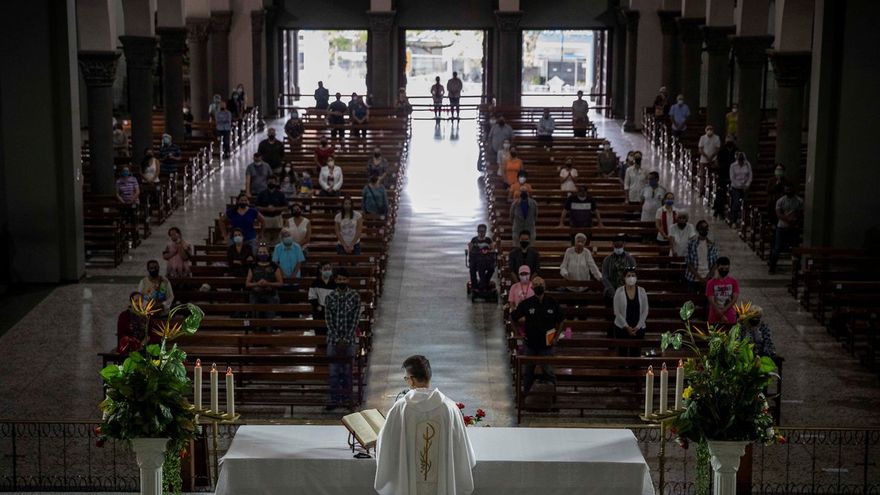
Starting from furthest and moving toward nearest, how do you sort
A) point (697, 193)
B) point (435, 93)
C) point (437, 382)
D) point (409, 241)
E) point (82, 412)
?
point (435, 93) < point (697, 193) < point (409, 241) < point (437, 382) < point (82, 412)

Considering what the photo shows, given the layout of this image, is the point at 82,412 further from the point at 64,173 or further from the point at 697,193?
the point at 697,193

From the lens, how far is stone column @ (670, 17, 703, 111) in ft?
121

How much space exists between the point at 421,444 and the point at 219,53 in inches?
1323

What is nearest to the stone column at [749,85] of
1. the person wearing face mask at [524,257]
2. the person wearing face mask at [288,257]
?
the person wearing face mask at [524,257]

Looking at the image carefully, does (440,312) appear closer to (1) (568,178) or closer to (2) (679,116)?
(1) (568,178)

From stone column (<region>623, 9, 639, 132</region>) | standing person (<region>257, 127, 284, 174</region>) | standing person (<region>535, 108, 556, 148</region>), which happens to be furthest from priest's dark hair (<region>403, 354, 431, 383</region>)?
stone column (<region>623, 9, 639, 132</region>)

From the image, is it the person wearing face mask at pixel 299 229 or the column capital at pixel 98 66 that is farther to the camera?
the column capital at pixel 98 66

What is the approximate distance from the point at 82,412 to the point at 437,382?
160 inches

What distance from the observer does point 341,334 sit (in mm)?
16188

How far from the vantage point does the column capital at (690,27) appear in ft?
120

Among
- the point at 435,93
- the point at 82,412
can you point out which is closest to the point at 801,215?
the point at 82,412

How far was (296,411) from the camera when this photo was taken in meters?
16.3

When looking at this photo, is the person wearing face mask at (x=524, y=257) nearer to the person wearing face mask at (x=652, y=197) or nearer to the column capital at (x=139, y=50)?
the person wearing face mask at (x=652, y=197)

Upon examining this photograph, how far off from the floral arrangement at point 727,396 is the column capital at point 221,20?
1317 inches
